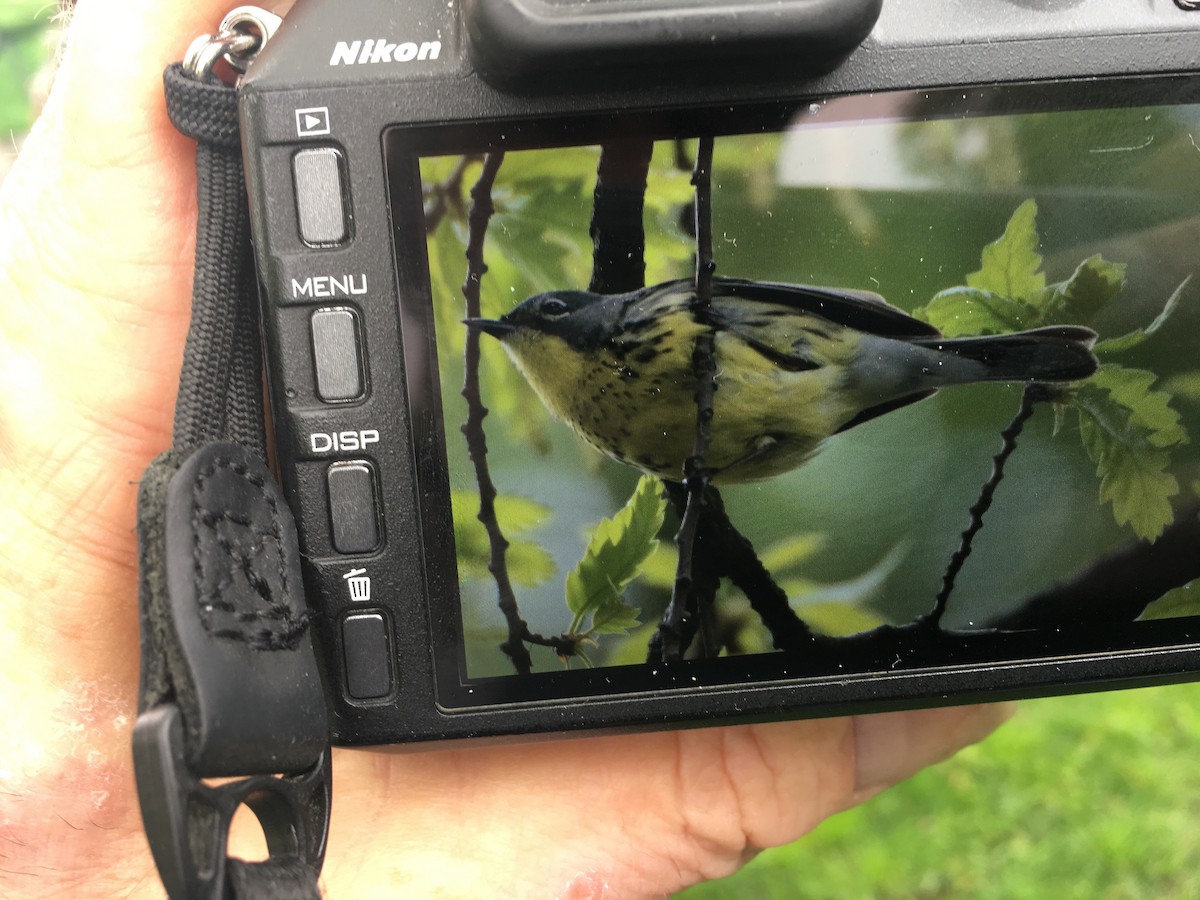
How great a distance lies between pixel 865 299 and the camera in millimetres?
795

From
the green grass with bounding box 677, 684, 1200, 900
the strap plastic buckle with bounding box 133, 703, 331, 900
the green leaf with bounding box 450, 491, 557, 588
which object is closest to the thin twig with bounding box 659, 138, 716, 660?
the green leaf with bounding box 450, 491, 557, 588

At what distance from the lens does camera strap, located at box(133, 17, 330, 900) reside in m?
0.64

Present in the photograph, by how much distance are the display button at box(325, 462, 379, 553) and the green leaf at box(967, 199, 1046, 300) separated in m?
0.48

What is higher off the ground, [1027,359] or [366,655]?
[1027,359]

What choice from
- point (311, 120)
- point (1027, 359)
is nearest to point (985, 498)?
point (1027, 359)

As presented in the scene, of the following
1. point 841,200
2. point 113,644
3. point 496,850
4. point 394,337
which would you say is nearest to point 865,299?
point 841,200

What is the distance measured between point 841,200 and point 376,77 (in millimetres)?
351

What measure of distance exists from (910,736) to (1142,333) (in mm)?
443

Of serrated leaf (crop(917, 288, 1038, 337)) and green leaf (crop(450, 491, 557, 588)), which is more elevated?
serrated leaf (crop(917, 288, 1038, 337))

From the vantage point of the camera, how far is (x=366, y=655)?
793 millimetres

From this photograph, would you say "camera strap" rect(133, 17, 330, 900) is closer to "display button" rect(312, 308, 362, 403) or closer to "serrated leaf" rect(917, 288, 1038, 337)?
"display button" rect(312, 308, 362, 403)

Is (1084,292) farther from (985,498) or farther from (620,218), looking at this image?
(620,218)

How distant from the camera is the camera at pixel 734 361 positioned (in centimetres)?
75

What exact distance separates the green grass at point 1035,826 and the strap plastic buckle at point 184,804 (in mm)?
1059
